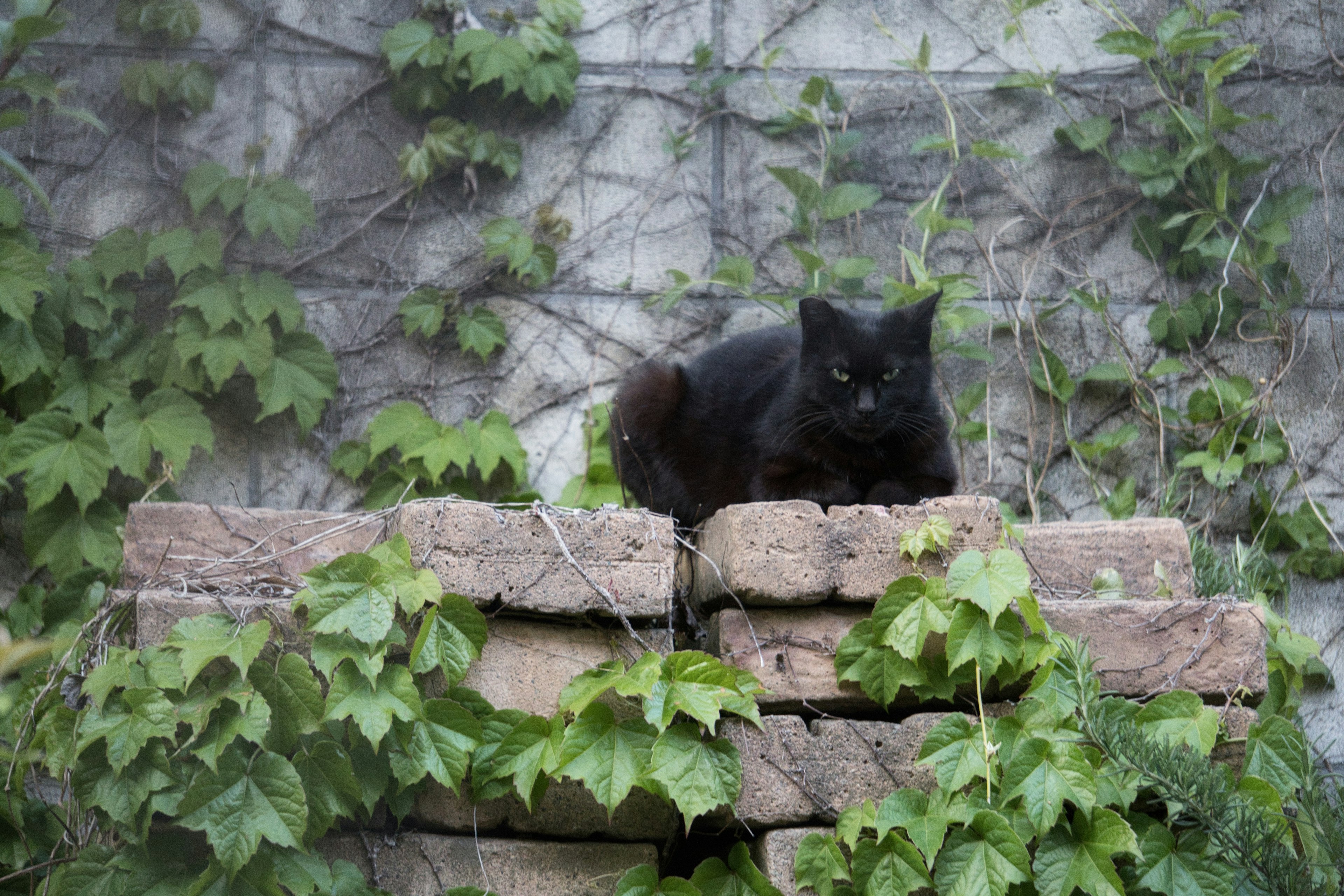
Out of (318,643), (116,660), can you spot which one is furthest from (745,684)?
(116,660)

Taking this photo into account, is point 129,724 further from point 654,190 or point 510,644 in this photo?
point 654,190

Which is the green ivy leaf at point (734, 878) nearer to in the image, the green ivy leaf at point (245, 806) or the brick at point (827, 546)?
the brick at point (827, 546)

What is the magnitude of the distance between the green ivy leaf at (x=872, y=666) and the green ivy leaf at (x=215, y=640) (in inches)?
42.0

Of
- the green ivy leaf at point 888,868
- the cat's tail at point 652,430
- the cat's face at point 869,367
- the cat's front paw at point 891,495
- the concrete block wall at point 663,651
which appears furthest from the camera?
the cat's tail at point 652,430

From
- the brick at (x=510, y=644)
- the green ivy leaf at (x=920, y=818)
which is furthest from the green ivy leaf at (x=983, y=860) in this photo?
the brick at (x=510, y=644)

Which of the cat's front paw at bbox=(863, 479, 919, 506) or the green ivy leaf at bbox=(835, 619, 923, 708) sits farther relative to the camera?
the cat's front paw at bbox=(863, 479, 919, 506)

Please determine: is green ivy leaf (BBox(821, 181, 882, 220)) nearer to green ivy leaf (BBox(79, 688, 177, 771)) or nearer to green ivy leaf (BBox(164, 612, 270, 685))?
green ivy leaf (BBox(164, 612, 270, 685))

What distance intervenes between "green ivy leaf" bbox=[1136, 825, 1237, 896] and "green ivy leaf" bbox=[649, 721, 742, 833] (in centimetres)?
73

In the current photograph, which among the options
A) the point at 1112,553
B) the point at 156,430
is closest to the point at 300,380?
the point at 156,430


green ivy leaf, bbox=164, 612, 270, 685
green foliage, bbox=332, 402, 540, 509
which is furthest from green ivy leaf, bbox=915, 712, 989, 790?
green foliage, bbox=332, 402, 540, 509

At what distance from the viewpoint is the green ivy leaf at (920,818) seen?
1.83 m

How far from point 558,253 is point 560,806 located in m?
2.12

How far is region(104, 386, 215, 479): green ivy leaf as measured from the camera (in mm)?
3117

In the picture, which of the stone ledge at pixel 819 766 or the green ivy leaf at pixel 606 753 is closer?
the green ivy leaf at pixel 606 753
